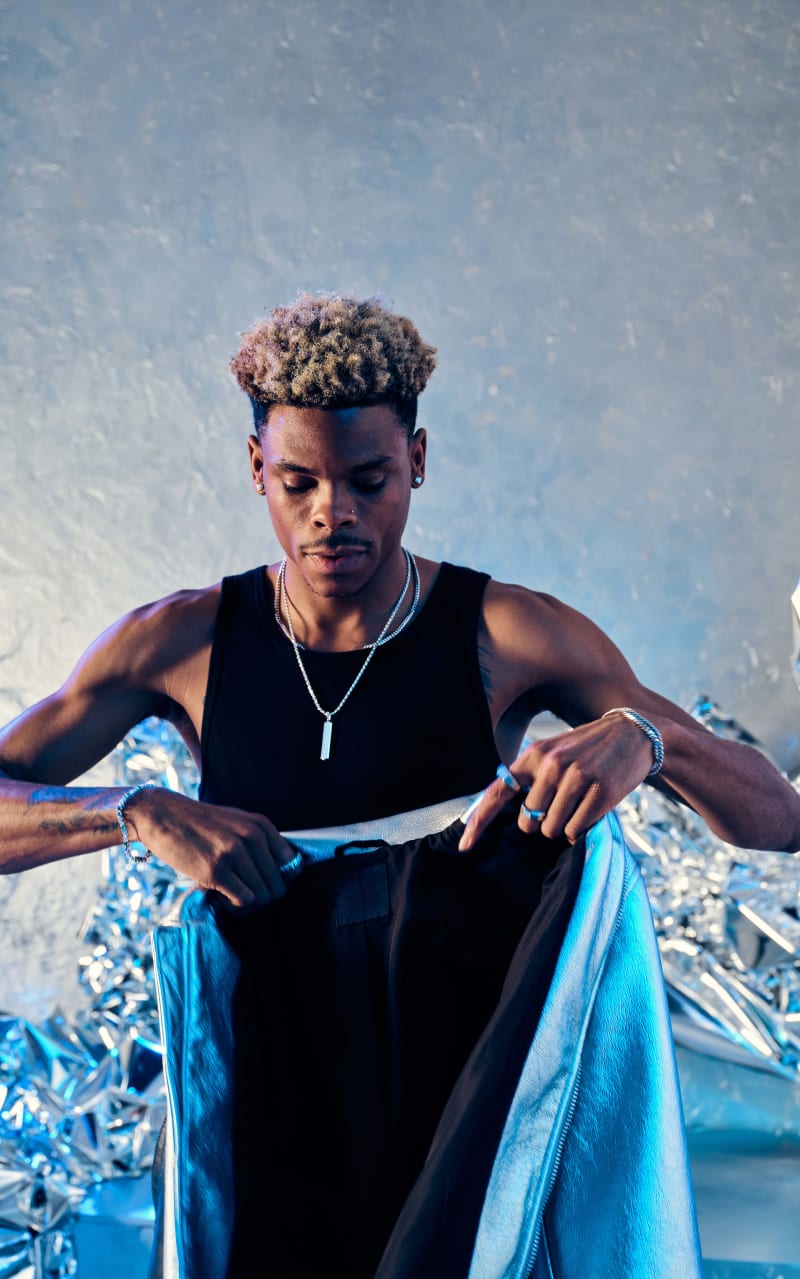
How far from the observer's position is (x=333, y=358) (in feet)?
3.51

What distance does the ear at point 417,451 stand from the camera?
1146 mm

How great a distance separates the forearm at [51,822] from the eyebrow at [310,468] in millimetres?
299

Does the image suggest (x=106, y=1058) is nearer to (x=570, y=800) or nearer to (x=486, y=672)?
(x=486, y=672)

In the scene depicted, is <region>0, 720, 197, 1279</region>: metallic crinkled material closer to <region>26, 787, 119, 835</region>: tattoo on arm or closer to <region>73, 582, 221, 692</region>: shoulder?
<region>73, 582, 221, 692</region>: shoulder

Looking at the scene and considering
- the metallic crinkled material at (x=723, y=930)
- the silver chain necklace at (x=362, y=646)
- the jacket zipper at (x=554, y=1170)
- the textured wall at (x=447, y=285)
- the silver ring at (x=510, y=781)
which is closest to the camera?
the jacket zipper at (x=554, y=1170)

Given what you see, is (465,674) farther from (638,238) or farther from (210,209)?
(210,209)

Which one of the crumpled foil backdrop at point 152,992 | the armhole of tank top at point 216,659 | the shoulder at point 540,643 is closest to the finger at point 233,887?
the armhole of tank top at point 216,659

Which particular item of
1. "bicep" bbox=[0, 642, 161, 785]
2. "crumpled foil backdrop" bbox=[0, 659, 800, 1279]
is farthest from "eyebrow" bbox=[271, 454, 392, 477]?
"crumpled foil backdrop" bbox=[0, 659, 800, 1279]

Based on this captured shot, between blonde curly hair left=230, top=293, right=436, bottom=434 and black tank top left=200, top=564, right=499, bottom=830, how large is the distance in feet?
0.66

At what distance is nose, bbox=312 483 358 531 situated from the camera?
41.9 inches

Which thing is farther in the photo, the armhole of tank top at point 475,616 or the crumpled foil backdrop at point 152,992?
the crumpled foil backdrop at point 152,992

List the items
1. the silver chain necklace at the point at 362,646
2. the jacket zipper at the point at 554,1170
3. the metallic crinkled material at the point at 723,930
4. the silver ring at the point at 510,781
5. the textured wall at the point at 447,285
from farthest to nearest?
1. the textured wall at the point at 447,285
2. the metallic crinkled material at the point at 723,930
3. the silver chain necklace at the point at 362,646
4. the silver ring at the point at 510,781
5. the jacket zipper at the point at 554,1170

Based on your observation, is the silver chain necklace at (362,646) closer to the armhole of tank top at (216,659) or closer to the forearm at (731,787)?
the armhole of tank top at (216,659)

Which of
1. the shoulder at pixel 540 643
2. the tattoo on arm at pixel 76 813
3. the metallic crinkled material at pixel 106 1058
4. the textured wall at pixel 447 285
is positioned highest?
the textured wall at pixel 447 285
